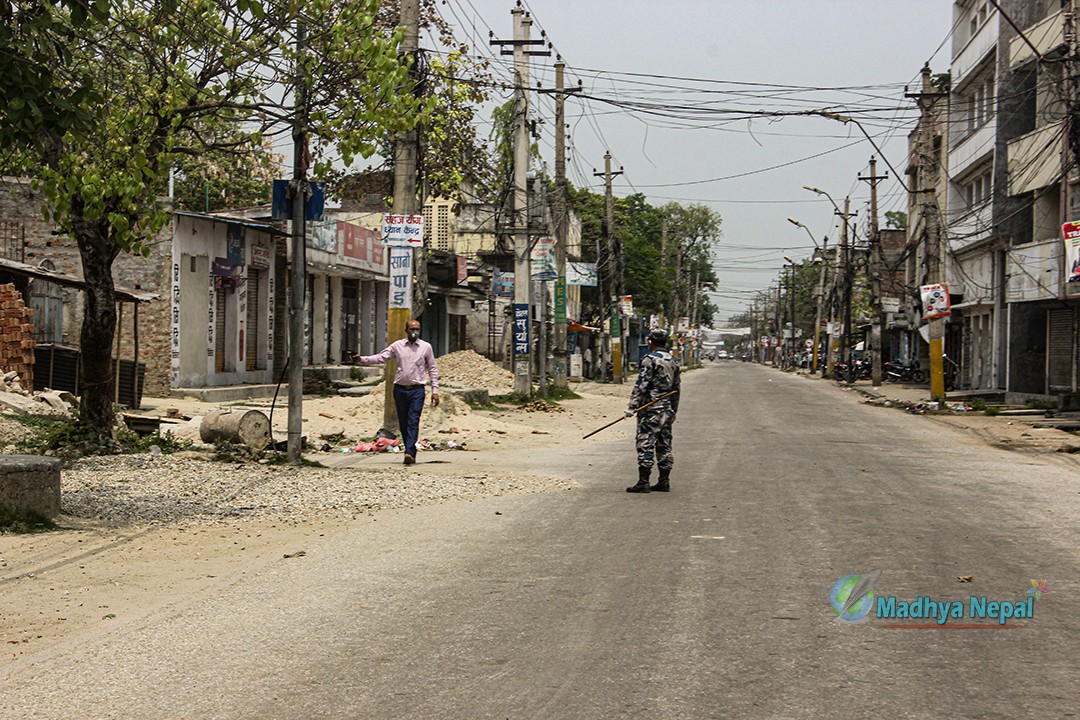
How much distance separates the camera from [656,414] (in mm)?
12094

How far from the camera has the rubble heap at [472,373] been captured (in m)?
34.2

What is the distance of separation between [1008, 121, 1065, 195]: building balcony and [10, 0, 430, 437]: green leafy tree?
922 inches

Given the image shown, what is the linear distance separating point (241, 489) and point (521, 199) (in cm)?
1797

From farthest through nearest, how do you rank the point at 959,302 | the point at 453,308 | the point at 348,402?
1. the point at 453,308
2. the point at 959,302
3. the point at 348,402

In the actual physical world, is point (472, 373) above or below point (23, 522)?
above

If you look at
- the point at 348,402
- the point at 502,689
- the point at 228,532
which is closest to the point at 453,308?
the point at 348,402

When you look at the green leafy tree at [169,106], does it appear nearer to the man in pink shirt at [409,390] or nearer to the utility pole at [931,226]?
the man in pink shirt at [409,390]

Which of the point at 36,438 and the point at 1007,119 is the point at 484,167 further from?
the point at 36,438

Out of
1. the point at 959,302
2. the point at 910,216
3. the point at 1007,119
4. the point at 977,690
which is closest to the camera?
the point at 977,690

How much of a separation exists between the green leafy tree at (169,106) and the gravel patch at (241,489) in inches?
61.6

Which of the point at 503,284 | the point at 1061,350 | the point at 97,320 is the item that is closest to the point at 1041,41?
the point at 1061,350

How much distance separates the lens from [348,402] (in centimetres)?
2298

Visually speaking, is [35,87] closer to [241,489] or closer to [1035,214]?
[241,489]

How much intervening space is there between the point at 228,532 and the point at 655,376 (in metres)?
5.06
